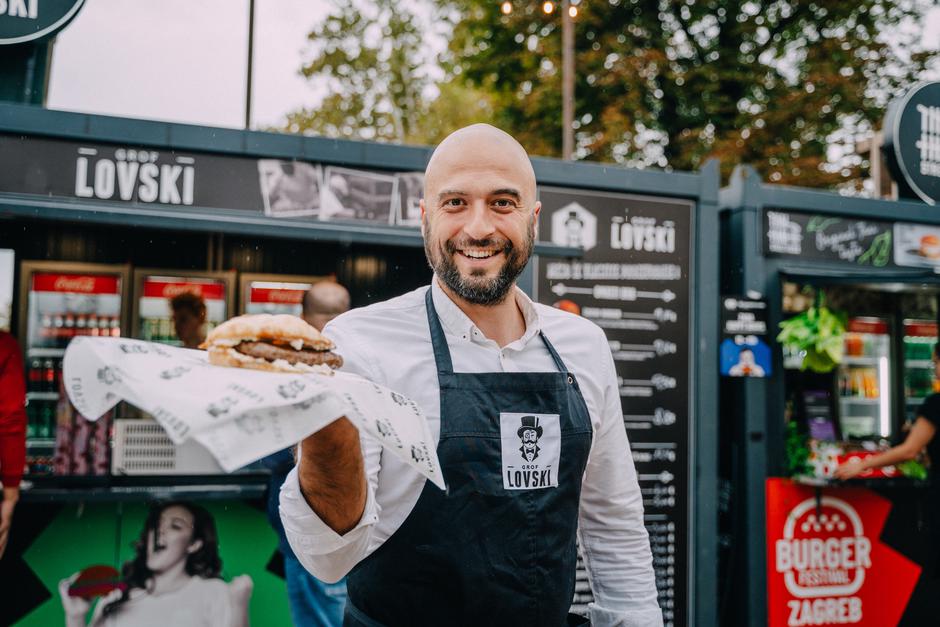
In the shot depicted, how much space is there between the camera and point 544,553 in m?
1.72

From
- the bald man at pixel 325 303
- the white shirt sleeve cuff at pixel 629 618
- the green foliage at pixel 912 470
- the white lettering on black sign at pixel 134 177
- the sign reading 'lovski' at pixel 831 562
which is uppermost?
the white lettering on black sign at pixel 134 177

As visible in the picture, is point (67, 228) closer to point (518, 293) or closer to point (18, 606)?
point (18, 606)

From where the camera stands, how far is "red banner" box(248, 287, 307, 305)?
18.6ft

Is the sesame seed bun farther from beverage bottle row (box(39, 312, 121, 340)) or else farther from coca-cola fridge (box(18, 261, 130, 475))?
beverage bottle row (box(39, 312, 121, 340))

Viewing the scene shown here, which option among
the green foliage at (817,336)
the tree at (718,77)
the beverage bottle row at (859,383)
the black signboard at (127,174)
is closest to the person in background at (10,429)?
the black signboard at (127,174)

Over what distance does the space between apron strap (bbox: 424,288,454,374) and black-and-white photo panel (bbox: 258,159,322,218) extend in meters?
2.49

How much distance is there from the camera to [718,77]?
43.9 ft

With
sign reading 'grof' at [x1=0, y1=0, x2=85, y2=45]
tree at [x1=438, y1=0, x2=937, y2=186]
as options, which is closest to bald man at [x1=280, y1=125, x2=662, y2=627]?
sign reading 'grof' at [x1=0, y1=0, x2=85, y2=45]

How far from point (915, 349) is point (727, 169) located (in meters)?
6.53

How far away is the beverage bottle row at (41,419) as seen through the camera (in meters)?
4.86

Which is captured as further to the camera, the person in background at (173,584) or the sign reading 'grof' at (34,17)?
the person in background at (173,584)

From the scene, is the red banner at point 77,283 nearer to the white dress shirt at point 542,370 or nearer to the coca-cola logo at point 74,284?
the coca-cola logo at point 74,284

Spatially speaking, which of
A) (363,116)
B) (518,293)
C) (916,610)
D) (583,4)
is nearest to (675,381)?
(916,610)

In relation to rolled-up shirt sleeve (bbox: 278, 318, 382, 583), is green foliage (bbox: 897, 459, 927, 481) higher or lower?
lower
